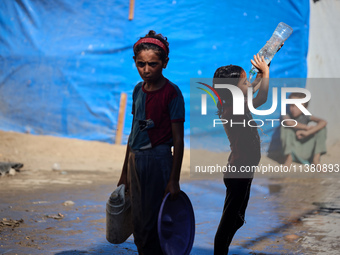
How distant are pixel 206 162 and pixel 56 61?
379 centimetres

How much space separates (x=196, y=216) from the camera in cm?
498

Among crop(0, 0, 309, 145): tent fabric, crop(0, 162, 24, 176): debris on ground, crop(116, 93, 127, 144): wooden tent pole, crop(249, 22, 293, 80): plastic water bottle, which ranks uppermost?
crop(0, 0, 309, 145): tent fabric

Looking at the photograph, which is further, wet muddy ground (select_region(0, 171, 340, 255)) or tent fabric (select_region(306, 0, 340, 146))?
tent fabric (select_region(306, 0, 340, 146))

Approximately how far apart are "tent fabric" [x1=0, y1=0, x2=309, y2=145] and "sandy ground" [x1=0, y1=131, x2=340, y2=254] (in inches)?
55.0

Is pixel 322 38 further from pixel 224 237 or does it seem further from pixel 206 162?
pixel 224 237

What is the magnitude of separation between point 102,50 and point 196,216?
6.32m

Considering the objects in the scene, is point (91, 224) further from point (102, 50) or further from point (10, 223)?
point (102, 50)

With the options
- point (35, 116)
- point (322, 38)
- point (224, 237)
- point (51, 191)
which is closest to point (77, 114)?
point (35, 116)

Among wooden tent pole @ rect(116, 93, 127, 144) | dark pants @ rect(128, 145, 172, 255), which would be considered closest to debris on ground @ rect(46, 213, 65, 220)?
dark pants @ rect(128, 145, 172, 255)

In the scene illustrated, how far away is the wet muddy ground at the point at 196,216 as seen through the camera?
3.86m

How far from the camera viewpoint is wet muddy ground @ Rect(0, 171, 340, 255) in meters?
3.86

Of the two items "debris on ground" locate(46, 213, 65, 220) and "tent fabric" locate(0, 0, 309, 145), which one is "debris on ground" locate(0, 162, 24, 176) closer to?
"tent fabric" locate(0, 0, 309, 145)

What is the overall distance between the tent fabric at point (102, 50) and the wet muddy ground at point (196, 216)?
3236mm

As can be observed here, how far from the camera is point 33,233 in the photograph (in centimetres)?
419
